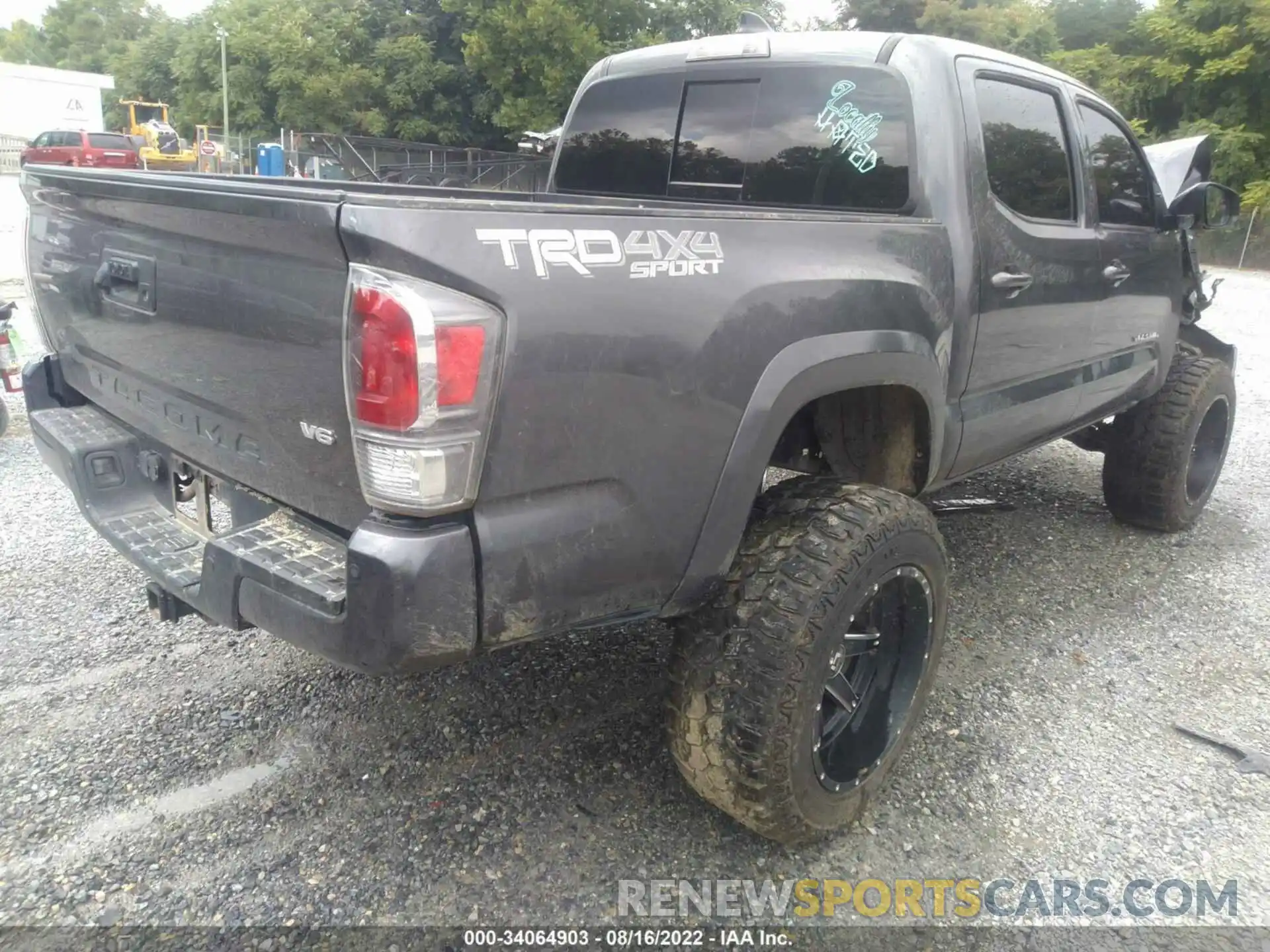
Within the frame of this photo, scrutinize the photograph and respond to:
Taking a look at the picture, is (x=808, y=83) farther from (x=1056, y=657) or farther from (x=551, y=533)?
(x=1056, y=657)

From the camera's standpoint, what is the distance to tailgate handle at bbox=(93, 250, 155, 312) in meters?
2.24

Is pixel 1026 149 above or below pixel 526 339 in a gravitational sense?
above

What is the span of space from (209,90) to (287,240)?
5310cm

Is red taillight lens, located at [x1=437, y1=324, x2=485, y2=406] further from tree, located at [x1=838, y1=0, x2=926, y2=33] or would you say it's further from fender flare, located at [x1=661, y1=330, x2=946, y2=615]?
tree, located at [x1=838, y1=0, x2=926, y2=33]

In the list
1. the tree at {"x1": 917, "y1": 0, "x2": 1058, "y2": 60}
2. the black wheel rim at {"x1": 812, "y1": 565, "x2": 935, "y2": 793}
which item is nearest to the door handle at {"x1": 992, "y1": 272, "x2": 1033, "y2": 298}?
the black wheel rim at {"x1": 812, "y1": 565, "x2": 935, "y2": 793}

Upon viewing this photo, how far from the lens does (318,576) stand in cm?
186

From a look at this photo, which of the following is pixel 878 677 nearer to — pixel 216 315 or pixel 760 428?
pixel 760 428

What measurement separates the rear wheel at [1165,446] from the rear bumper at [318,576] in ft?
13.1

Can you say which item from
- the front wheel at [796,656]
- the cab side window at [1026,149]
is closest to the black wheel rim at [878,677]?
the front wheel at [796,656]

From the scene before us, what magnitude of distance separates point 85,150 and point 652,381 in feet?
116

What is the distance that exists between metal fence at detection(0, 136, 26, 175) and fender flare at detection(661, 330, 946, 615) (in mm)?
41045

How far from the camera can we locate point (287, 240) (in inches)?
69.9

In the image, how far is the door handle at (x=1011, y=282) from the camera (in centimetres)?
295

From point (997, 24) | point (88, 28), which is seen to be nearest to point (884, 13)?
point (997, 24)
